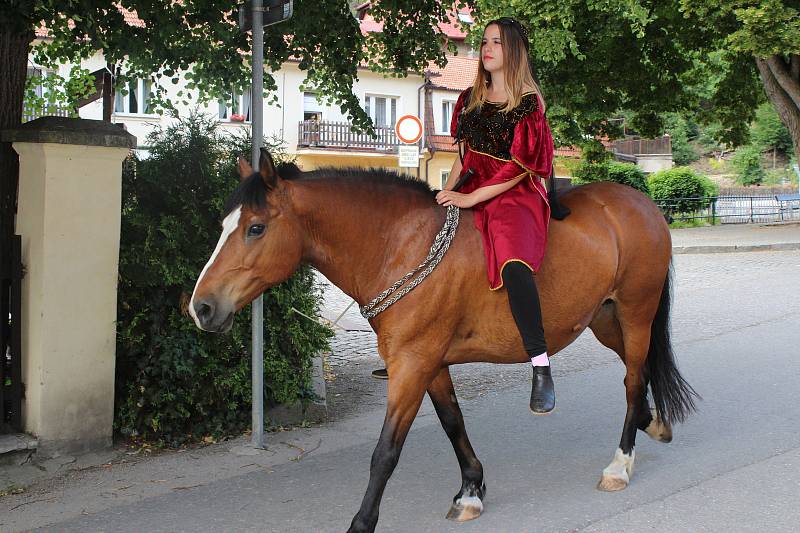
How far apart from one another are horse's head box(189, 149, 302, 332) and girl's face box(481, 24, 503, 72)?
1328mm

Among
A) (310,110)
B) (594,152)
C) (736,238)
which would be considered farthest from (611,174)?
(310,110)

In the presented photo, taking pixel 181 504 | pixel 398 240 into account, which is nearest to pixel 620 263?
pixel 398 240

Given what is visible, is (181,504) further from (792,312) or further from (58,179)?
(792,312)

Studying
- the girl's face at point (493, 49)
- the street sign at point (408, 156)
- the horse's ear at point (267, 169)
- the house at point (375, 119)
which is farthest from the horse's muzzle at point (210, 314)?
the house at point (375, 119)

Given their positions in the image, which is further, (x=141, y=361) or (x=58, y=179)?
(x=141, y=361)

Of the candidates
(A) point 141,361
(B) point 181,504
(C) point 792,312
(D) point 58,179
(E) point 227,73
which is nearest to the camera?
(B) point 181,504

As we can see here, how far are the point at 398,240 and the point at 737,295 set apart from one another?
32.1ft

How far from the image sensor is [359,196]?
14.0 ft

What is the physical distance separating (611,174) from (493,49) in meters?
29.6

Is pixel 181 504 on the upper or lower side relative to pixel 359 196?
lower

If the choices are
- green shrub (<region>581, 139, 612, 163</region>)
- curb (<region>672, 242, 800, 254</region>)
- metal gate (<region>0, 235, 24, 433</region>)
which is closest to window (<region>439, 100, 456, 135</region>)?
green shrub (<region>581, 139, 612, 163</region>)

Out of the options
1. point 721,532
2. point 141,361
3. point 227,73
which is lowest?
point 721,532

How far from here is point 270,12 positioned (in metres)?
5.69

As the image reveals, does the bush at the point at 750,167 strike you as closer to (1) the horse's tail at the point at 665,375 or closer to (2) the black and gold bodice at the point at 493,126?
(1) the horse's tail at the point at 665,375
